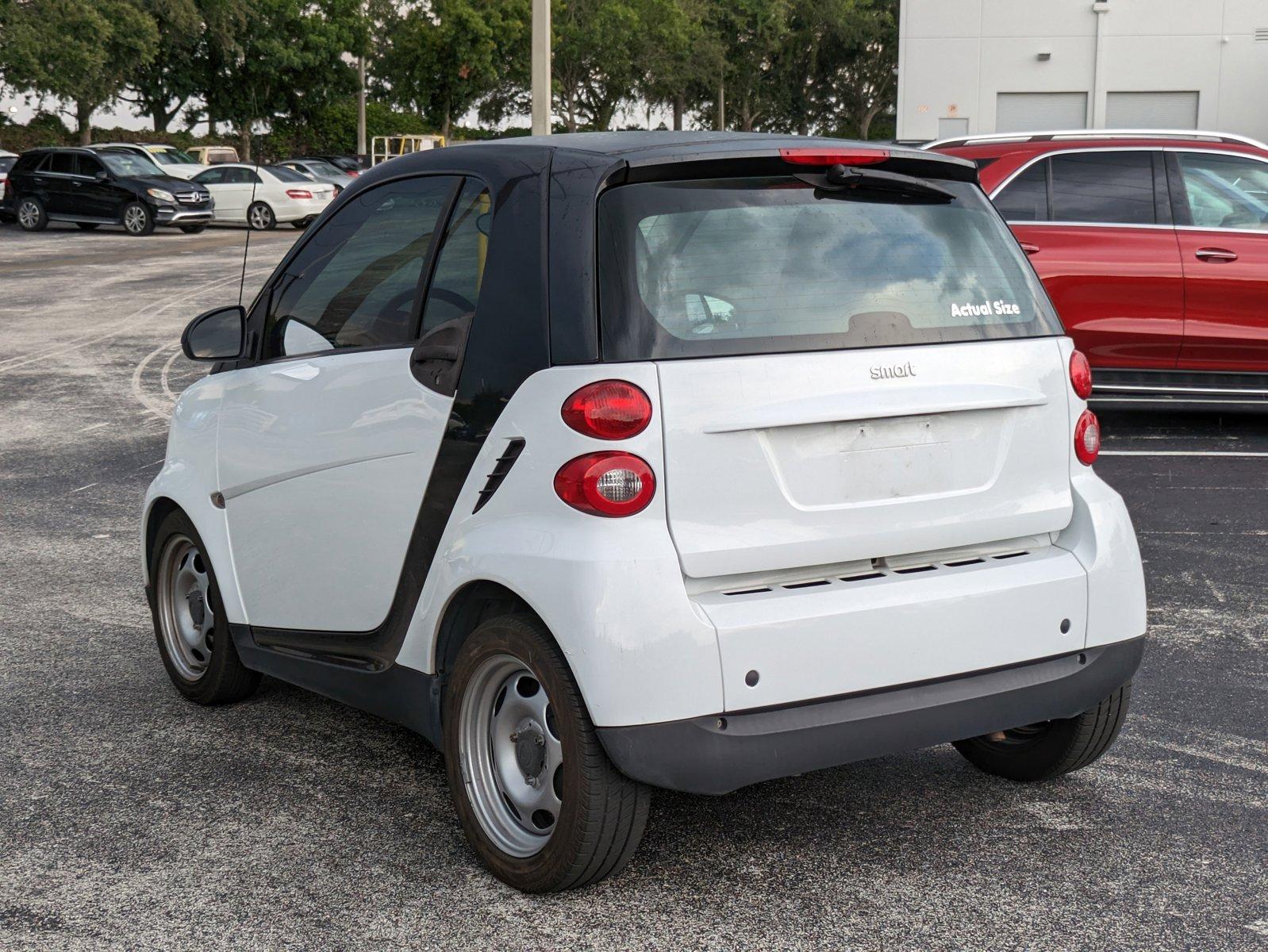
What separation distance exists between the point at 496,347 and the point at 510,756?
956 mm

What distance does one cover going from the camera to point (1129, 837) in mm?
3926

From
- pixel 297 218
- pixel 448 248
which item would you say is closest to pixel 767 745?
pixel 448 248

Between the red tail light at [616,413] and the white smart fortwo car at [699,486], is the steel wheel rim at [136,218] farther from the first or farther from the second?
the red tail light at [616,413]

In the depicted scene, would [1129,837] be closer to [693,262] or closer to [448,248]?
[693,262]

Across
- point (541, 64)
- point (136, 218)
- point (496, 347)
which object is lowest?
point (496, 347)

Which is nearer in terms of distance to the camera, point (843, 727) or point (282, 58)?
point (843, 727)

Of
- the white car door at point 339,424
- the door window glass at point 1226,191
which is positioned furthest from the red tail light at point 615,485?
the door window glass at point 1226,191

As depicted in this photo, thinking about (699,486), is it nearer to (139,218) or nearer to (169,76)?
(139,218)

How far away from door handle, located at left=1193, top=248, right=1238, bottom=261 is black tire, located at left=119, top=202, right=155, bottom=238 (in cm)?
2628

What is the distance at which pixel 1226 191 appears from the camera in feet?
31.7

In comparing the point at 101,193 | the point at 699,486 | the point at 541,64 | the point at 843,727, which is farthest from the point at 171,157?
the point at 843,727

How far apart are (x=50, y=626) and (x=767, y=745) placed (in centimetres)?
365

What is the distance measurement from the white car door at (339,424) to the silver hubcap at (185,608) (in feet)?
1.41

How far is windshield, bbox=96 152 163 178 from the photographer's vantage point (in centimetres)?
3244
